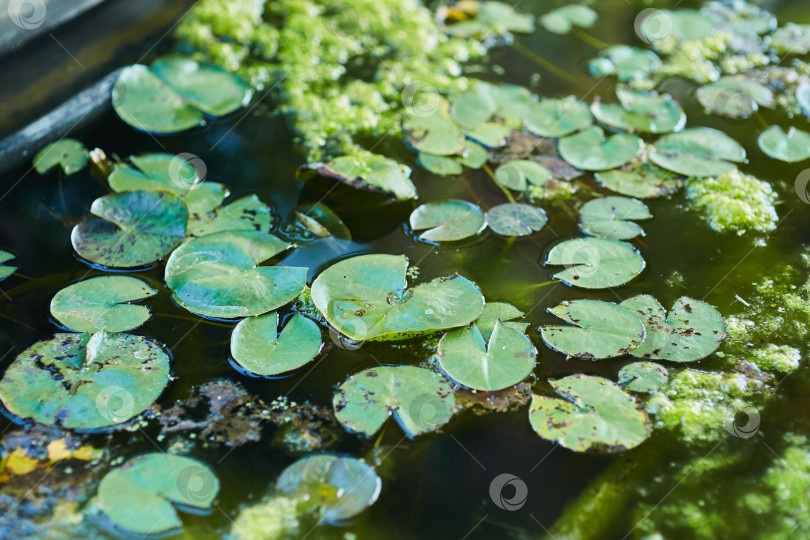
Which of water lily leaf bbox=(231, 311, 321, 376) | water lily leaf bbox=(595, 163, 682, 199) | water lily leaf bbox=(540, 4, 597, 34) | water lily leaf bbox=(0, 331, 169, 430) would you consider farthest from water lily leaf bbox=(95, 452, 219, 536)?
A: water lily leaf bbox=(540, 4, 597, 34)

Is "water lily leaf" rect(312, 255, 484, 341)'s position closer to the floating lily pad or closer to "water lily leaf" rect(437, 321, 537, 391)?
"water lily leaf" rect(437, 321, 537, 391)

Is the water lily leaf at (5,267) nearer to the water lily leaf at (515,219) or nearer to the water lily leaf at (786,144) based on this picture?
the water lily leaf at (515,219)

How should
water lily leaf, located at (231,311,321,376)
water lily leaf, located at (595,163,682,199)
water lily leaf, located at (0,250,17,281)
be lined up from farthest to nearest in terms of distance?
water lily leaf, located at (595,163,682,199) → water lily leaf, located at (0,250,17,281) → water lily leaf, located at (231,311,321,376)

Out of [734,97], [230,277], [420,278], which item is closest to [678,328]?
[420,278]

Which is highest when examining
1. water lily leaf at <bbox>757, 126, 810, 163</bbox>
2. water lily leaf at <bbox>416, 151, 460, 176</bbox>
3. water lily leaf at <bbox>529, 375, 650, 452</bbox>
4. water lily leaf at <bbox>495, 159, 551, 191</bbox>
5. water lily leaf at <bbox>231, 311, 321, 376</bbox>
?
water lily leaf at <bbox>231, 311, 321, 376</bbox>

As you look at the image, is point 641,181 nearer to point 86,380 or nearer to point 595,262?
point 595,262
